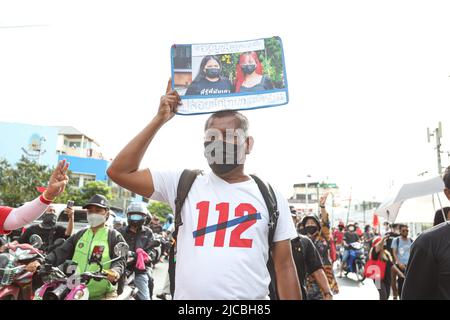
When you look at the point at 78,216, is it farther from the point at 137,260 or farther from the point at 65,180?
the point at 65,180

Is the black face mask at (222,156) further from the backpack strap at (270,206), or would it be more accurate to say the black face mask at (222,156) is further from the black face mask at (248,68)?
the black face mask at (248,68)

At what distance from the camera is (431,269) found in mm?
2107

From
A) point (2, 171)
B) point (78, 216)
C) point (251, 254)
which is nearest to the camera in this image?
point (251, 254)

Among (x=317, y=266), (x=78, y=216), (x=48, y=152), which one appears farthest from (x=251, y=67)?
(x=48, y=152)

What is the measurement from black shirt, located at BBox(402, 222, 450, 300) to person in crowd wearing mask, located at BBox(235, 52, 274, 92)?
1150 millimetres

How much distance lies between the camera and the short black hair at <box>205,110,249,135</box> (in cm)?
221

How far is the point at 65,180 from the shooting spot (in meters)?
2.83

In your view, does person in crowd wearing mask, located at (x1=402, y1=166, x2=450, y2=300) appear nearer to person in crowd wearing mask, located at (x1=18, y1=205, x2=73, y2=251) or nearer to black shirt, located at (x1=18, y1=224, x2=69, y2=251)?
person in crowd wearing mask, located at (x1=18, y1=205, x2=73, y2=251)

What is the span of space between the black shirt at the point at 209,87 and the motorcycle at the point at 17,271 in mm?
3166

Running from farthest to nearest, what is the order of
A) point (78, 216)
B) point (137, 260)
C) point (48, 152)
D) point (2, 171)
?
1. point (48, 152)
2. point (2, 171)
3. point (78, 216)
4. point (137, 260)

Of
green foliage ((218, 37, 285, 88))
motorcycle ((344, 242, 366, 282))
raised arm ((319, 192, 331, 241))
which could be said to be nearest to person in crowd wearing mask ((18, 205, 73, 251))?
raised arm ((319, 192, 331, 241))

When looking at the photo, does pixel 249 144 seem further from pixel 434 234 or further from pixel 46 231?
pixel 46 231

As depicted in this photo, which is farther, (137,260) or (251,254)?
(137,260)
